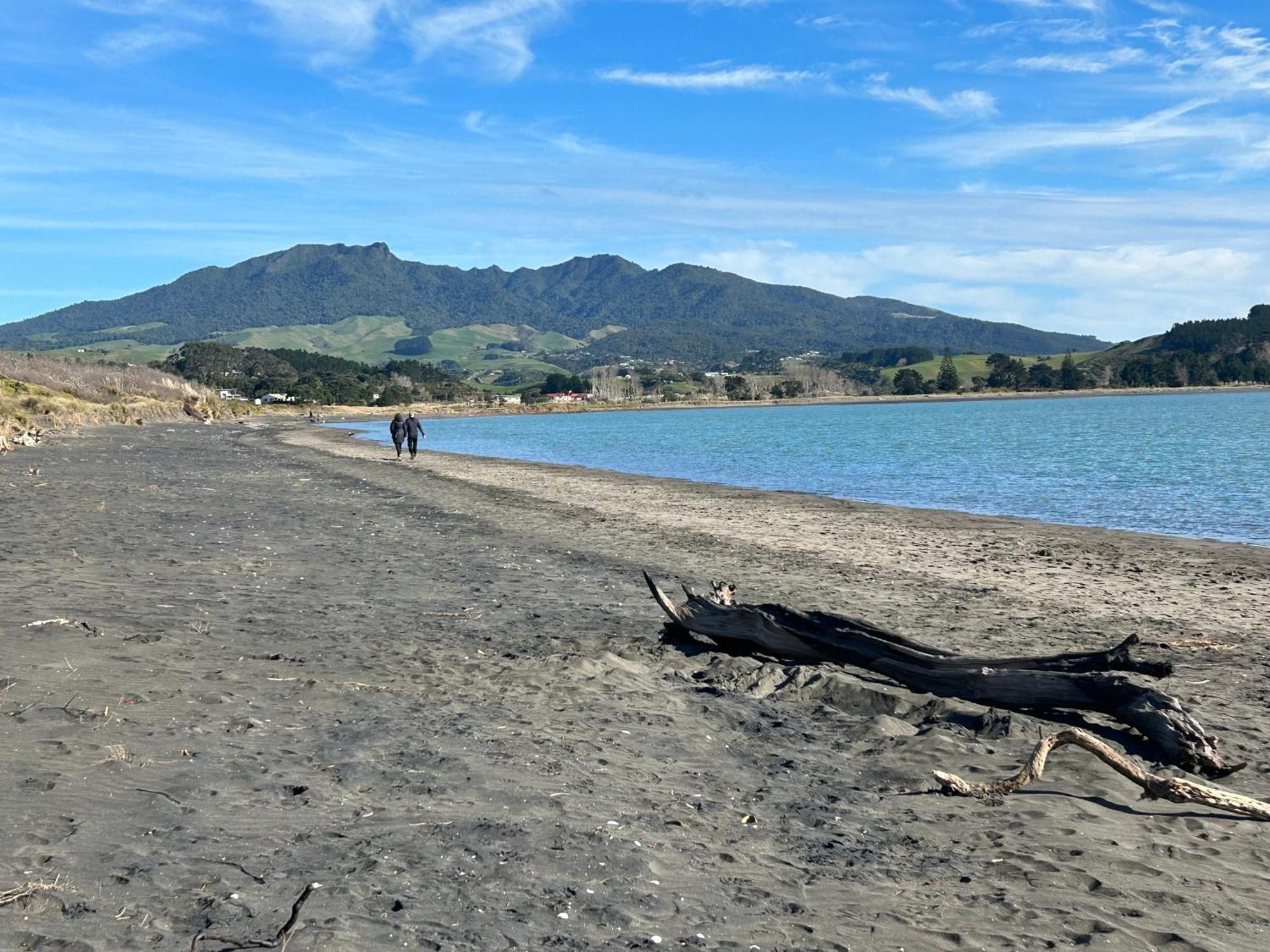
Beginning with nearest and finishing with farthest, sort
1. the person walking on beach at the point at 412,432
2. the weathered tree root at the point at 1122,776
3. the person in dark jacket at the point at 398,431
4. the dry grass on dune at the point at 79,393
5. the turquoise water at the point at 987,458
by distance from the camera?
the weathered tree root at the point at 1122,776, the turquoise water at the point at 987,458, the person walking on beach at the point at 412,432, the person in dark jacket at the point at 398,431, the dry grass on dune at the point at 79,393

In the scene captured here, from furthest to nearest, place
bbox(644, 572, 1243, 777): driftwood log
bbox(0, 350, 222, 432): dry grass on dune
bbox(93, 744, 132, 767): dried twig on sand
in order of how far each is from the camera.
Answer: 1. bbox(0, 350, 222, 432): dry grass on dune
2. bbox(644, 572, 1243, 777): driftwood log
3. bbox(93, 744, 132, 767): dried twig on sand

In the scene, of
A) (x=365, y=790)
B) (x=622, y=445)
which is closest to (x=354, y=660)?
(x=365, y=790)

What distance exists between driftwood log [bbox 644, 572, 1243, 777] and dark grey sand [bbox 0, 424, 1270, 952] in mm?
238

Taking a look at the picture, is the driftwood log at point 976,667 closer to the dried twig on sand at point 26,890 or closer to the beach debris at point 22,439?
the dried twig on sand at point 26,890

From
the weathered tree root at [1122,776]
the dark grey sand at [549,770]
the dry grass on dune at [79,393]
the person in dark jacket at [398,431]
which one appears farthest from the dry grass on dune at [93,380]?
the weathered tree root at [1122,776]

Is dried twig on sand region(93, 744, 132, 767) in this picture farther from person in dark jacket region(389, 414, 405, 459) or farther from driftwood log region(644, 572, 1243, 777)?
person in dark jacket region(389, 414, 405, 459)

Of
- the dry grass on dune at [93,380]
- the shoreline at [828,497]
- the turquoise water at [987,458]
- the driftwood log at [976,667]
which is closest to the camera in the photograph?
the driftwood log at [976,667]

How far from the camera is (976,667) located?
28.9 feet

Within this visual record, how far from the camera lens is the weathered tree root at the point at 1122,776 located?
20.7 ft

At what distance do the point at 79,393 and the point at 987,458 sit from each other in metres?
71.7

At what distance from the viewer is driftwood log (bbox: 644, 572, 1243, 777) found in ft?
24.6

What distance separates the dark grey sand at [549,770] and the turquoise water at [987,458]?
1356 centimetres

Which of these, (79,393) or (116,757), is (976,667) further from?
(79,393)

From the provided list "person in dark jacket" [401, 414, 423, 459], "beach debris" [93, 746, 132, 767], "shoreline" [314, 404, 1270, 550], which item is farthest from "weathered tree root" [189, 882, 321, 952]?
"person in dark jacket" [401, 414, 423, 459]
